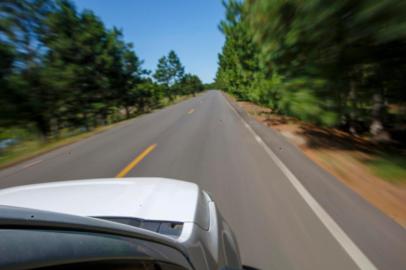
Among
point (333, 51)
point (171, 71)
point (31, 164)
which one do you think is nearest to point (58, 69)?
point (31, 164)

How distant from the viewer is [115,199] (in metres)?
2.29

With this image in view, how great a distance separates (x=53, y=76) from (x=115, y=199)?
17.4 meters

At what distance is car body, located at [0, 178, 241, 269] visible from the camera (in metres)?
0.97

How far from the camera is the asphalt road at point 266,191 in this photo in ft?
9.69

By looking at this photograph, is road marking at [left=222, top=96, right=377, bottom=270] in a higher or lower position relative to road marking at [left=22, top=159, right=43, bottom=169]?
lower

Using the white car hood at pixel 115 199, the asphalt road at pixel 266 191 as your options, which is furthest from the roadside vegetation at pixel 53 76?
the white car hood at pixel 115 199

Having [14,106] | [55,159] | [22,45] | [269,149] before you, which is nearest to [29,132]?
[14,106]

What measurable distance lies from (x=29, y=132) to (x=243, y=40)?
16040mm

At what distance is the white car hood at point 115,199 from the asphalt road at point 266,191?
1182 millimetres

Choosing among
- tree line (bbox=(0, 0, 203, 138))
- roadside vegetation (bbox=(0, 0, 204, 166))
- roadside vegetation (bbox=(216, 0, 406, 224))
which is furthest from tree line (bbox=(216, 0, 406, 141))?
tree line (bbox=(0, 0, 203, 138))

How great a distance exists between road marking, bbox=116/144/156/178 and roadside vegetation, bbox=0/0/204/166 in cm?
487

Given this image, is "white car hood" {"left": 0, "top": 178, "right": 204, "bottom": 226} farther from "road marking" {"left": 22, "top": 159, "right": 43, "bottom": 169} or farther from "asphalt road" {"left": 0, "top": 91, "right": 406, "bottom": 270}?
"road marking" {"left": 22, "top": 159, "right": 43, "bottom": 169}

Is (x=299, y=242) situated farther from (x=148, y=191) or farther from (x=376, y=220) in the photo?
(x=148, y=191)

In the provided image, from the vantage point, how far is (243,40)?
803 inches
